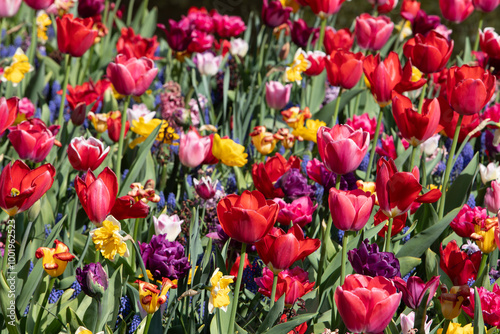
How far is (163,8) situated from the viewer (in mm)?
7160

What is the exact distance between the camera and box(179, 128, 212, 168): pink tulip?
180 cm

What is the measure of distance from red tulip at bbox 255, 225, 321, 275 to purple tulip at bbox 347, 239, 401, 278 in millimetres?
101

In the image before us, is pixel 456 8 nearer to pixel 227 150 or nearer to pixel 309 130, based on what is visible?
pixel 309 130

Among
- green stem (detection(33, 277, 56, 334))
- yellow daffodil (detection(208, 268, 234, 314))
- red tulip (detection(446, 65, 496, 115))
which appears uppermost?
red tulip (detection(446, 65, 496, 115))

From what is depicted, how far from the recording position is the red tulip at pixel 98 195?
119 centimetres

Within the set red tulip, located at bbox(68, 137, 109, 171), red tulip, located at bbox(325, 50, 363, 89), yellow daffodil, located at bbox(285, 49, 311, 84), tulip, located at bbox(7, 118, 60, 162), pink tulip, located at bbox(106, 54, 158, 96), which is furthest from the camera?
yellow daffodil, located at bbox(285, 49, 311, 84)

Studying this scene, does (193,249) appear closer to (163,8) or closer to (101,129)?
(101,129)

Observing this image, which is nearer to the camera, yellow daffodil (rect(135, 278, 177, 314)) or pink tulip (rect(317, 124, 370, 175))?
yellow daffodil (rect(135, 278, 177, 314))

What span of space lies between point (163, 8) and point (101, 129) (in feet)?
17.8

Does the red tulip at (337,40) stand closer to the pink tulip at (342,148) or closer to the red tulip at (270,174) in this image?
the red tulip at (270,174)

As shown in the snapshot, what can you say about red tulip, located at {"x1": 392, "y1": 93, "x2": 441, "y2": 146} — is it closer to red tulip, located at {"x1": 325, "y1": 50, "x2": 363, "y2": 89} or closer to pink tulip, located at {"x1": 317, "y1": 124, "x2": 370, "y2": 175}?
pink tulip, located at {"x1": 317, "y1": 124, "x2": 370, "y2": 175}

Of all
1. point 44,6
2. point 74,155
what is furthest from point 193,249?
point 44,6

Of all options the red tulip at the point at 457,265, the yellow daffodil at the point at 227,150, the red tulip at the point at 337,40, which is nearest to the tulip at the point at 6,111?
the yellow daffodil at the point at 227,150

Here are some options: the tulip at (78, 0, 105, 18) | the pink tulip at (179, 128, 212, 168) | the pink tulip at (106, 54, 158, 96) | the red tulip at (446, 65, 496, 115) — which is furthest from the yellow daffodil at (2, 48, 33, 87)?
the red tulip at (446, 65, 496, 115)
